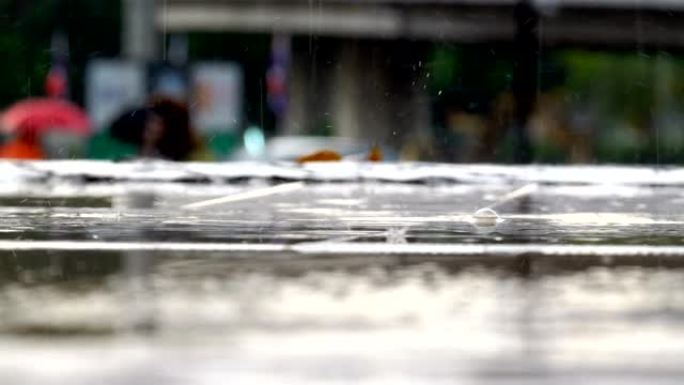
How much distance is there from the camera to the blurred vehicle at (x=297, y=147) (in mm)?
30391

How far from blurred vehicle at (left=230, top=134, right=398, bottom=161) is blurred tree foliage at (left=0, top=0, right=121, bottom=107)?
7458mm

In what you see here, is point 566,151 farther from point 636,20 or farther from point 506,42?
point 636,20

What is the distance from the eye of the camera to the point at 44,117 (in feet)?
107

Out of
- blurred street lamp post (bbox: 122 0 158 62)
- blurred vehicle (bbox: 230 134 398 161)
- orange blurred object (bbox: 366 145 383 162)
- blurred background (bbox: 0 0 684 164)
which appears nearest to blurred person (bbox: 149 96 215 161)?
blurred background (bbox: 0 0 684 164)

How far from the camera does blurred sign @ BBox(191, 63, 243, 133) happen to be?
27922mm

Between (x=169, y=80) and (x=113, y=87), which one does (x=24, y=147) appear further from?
(x=169, y=80)

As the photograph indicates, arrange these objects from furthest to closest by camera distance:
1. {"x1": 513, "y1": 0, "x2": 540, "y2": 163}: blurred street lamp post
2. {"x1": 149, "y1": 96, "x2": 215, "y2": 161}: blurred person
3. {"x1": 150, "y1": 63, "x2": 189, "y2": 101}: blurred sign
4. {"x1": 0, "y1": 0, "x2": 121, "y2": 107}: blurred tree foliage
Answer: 1. {"x1": 0, "y1": 0, "x2": 121, "y2": 107}: blurred tree foliage
2. {"x1": 513, "y1": 0, "x2": 540, "y2": 163}: blurred street lamp post
3. {"x1": 149, "y1": 96, "x2": 215, "y2": 161}: blurred person
4. {"x1": 150, "y1": 63, "x2": 189, "y2": 101}: blurred sign

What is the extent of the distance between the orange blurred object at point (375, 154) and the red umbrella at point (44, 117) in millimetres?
5549

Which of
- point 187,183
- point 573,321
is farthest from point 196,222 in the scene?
point 187,183

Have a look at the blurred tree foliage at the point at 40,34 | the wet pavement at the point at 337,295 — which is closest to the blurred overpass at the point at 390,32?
the blurred tree foliage at the point at 40,34

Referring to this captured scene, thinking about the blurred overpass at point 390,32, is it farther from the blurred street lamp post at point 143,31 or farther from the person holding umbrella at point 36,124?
the blurred street lamp post at point 143,31

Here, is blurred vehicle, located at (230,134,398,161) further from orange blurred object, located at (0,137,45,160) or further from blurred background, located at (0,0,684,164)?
orange blurred object, located at (0,137,45,160)

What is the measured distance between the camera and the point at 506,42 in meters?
36.3

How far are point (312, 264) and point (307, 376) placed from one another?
12.9ft
